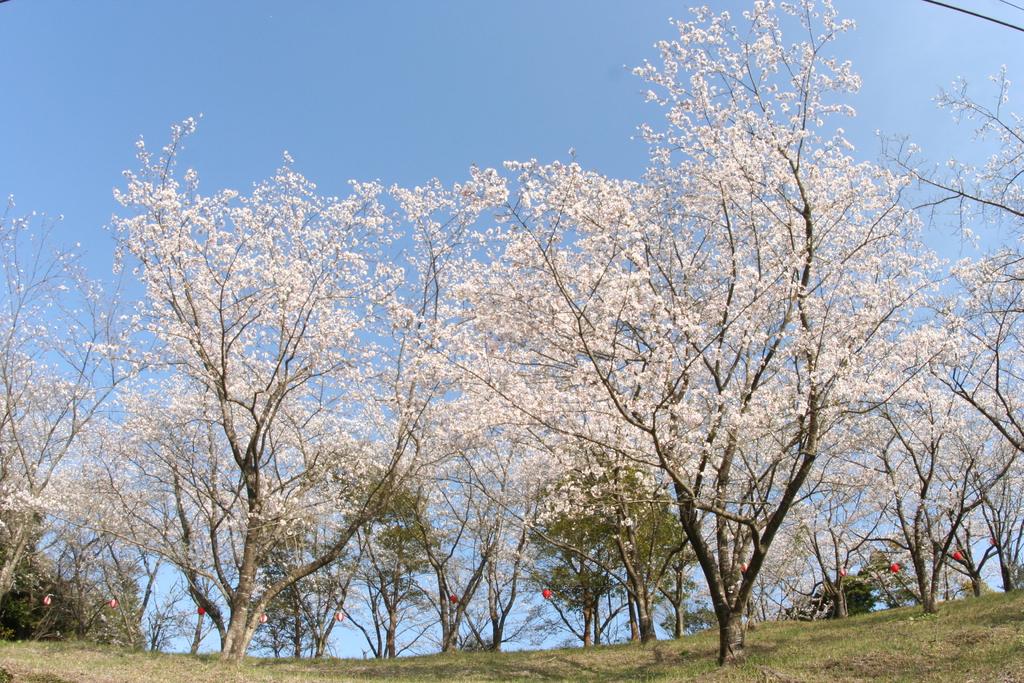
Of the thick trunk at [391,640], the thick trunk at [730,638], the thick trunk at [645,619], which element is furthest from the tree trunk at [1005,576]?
the thick trunk at [391,640]

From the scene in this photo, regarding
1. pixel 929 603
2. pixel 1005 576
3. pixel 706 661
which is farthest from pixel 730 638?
pixel 1005 576

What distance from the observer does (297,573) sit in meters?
14.0

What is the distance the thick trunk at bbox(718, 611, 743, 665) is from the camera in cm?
1184

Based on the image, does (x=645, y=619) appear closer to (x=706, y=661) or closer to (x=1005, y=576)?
(x=706, y=661)

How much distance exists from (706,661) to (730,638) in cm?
168

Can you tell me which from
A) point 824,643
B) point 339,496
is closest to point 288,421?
point 339,496

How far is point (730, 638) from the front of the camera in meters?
11.9

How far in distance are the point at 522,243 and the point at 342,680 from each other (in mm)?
8178

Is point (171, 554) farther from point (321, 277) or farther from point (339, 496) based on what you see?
point (321, 277)

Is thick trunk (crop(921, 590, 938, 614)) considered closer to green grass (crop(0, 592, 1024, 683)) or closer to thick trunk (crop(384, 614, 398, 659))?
green grass (crop(0, 592, 1024, 683))

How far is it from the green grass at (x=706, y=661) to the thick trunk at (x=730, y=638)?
0.28 m

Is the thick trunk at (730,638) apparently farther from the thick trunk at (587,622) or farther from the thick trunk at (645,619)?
the thick trunk at (587,622)

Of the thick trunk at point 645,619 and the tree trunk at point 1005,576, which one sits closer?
the thick trunk at point 645,619

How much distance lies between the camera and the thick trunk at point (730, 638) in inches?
466
